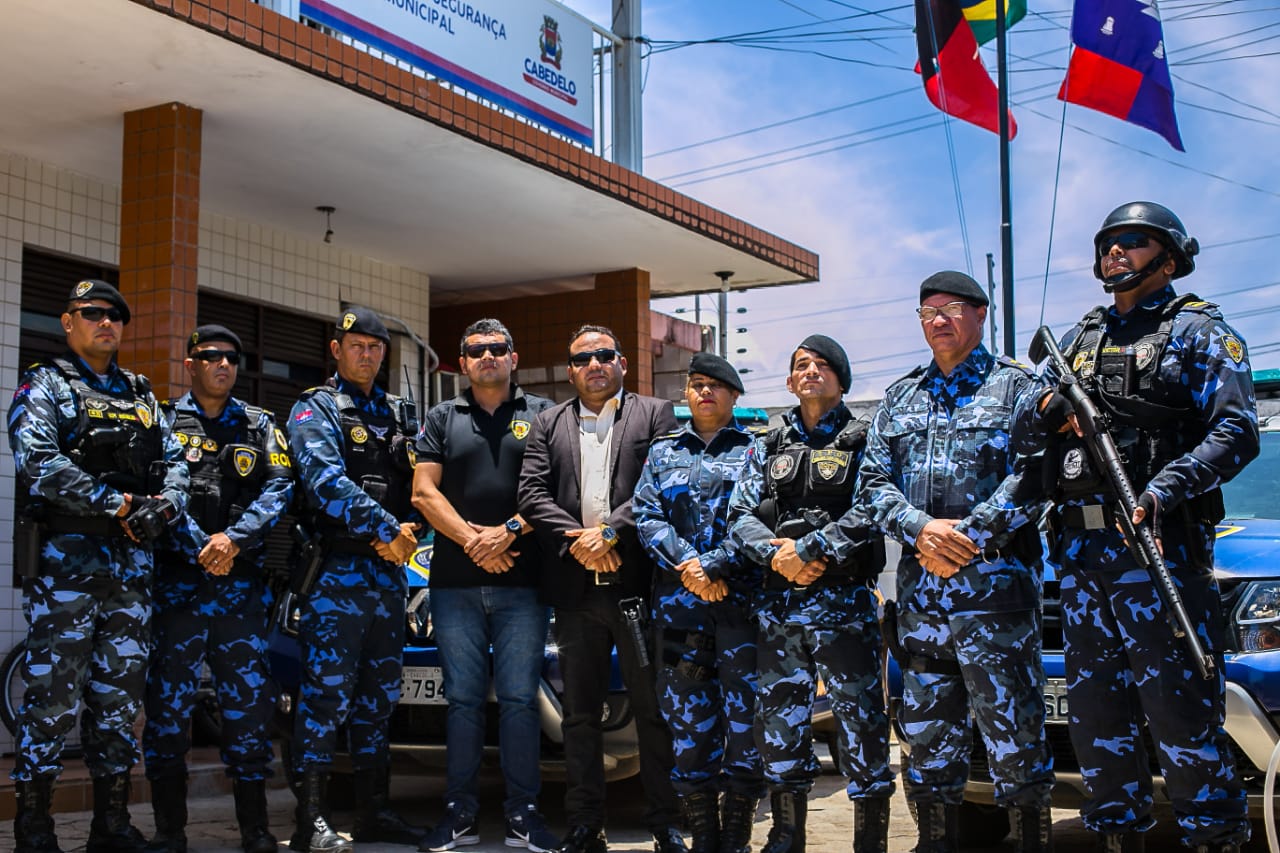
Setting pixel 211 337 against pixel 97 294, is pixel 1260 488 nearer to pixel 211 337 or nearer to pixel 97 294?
pixel 211 337

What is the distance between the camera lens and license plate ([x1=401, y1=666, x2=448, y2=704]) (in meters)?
5.75

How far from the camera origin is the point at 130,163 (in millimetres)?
7848

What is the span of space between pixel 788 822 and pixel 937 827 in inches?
24.8

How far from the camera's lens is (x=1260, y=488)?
5660 mm

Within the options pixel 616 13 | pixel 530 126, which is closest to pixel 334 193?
pixel 530 126

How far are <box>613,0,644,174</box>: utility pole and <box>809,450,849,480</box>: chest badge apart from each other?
573cm

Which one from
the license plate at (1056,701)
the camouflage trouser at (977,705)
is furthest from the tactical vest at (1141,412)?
the license plate at (1056,701)

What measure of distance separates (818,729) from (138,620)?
367 centimetres

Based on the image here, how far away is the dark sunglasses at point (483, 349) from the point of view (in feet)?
18.9

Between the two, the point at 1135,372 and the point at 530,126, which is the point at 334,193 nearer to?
the point at 530,126

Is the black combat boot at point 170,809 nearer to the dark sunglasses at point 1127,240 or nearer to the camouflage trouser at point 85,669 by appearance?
the camouflage trouser at point 85,669

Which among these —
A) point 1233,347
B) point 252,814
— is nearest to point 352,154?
point 252,814

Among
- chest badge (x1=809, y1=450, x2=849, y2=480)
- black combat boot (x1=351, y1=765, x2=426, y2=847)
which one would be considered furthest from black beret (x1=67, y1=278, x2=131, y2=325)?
chest badge (x1=809, y1=450, x2=849, y2=480)

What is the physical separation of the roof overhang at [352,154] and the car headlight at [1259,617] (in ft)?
17.6
